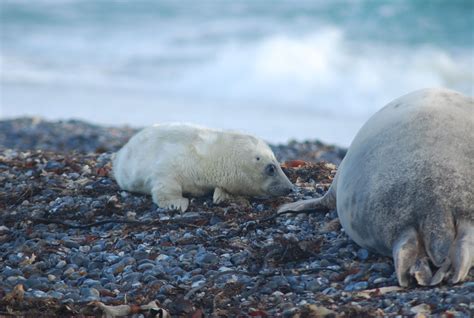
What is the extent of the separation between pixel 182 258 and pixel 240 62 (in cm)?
1403

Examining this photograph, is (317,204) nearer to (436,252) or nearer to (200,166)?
(200,166)

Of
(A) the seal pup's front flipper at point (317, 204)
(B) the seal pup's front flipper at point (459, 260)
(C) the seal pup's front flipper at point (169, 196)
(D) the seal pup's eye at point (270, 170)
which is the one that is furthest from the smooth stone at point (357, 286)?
(D) the seal pup's eye at point (270, 170)

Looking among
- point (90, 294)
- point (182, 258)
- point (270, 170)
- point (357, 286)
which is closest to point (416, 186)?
point (357, 286)

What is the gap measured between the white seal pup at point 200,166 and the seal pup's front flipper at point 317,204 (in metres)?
0.42

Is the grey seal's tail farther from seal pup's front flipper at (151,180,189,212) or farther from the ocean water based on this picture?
the ocean water

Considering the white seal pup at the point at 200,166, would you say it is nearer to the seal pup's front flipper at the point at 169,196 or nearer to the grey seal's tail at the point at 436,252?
the seal pup's front flipper at the point at 169,196

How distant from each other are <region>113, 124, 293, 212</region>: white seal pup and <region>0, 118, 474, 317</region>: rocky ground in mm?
113

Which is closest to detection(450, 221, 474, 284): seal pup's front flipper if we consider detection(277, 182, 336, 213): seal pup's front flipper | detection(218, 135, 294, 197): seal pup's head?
detection(277, 182, 336, 213): seal pup's front flipper

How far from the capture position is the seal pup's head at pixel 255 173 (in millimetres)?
6273

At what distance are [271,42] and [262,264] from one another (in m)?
15.7

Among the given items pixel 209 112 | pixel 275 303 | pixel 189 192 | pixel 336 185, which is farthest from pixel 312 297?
pixel 209 112

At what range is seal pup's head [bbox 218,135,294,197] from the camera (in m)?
6.27

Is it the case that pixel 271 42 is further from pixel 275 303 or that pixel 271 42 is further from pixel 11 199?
pixel 275 303

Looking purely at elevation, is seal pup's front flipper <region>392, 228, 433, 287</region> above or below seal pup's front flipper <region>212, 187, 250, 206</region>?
below
